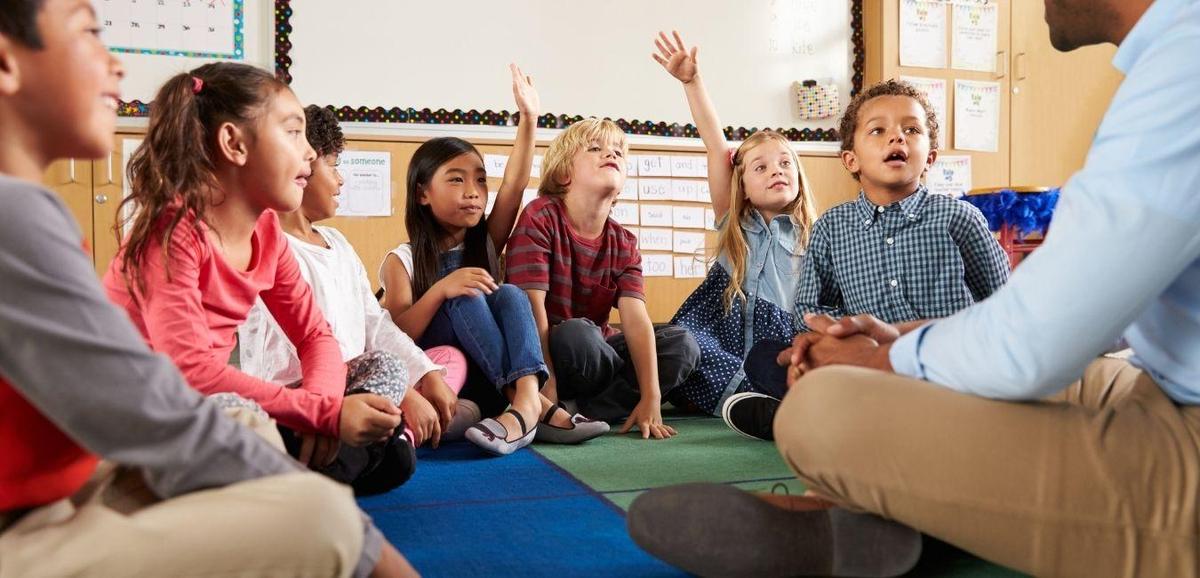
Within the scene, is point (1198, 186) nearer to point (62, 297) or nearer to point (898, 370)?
point (898, 370)

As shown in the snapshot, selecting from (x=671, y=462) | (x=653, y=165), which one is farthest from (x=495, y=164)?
(x=671, y=462)

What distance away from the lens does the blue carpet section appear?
0.96m

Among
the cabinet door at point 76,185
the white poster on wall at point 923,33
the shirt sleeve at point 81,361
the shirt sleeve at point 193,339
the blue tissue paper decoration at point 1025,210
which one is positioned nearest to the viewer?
the shirt sleeve at point 81,361

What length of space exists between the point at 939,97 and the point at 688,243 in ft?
3.72

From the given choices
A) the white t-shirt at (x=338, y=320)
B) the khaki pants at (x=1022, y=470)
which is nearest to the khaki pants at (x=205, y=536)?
the khaki pants at (x=1022, y=470)

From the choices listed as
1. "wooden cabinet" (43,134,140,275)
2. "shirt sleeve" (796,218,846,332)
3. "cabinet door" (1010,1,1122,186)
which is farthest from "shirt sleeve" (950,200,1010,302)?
"wooden cabinet" (43,134,140,275)

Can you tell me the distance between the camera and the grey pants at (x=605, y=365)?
2.02 meters

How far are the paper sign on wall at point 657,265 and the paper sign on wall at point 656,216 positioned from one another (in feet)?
0.36

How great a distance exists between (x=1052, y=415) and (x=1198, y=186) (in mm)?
202

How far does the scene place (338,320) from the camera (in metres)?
1.71

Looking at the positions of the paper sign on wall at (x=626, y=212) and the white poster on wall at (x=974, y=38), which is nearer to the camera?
the paper sign on wall at (x=626, y=212)

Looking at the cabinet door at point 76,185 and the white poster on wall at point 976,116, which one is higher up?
the white poster on wall at point 976,116

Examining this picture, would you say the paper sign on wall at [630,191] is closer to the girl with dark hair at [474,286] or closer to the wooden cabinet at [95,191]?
the girl with dark hair at [474,286]

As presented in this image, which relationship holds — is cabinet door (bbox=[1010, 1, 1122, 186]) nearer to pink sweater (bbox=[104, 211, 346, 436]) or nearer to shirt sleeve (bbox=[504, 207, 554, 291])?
shirt sleeve (bbox=[504, 207, 554, 291])
